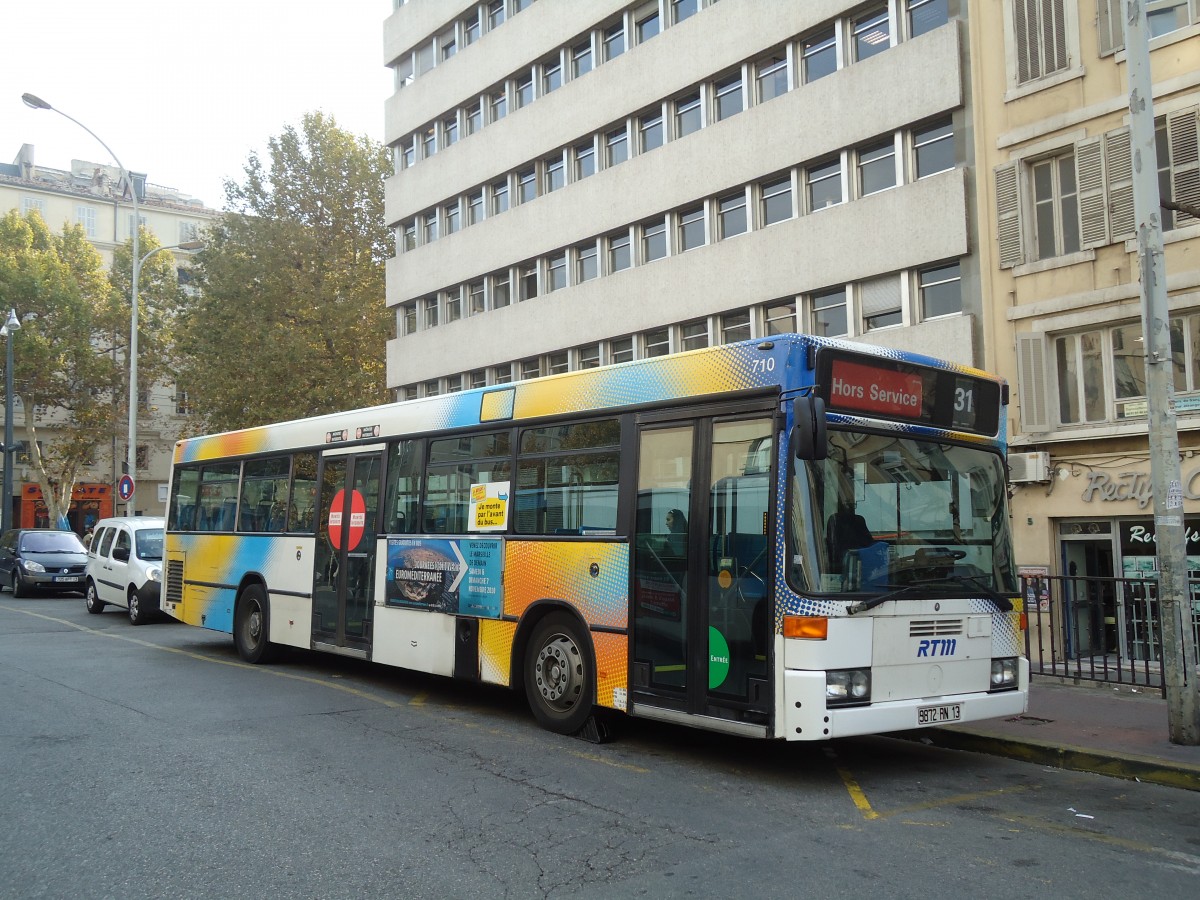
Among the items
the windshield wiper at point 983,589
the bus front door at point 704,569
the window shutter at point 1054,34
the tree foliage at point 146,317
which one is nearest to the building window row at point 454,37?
the window shutter at point 1054,34

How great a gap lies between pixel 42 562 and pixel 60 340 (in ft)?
93.5

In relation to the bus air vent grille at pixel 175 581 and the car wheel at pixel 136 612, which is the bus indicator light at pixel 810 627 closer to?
the bus air vent grille at pixel 175 581

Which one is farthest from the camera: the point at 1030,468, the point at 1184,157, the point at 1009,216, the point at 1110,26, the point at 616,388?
the point at 1009,216

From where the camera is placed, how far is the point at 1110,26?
50.9 ft

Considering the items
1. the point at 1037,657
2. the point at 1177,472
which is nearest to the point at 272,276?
the point at 1037,657

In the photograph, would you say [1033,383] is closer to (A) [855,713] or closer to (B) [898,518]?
(B) [898,518]

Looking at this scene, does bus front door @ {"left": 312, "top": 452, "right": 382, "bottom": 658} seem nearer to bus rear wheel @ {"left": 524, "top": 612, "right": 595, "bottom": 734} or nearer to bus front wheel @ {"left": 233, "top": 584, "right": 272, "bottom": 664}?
bus front wheel @ {"left": 233, "top": 584, "right": 272, "bottom": 664}

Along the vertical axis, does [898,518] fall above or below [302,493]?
below

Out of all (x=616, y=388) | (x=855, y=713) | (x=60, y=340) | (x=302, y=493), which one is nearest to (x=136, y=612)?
(x=302, y=493)

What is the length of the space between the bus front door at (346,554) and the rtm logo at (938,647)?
6.29 m

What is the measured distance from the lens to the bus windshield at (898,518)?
7125 mm

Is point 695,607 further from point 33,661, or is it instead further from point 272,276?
point 272,276

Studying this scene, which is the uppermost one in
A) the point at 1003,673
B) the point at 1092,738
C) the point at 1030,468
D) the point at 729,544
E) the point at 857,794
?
the point at 1030,468

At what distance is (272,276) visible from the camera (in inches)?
1470
